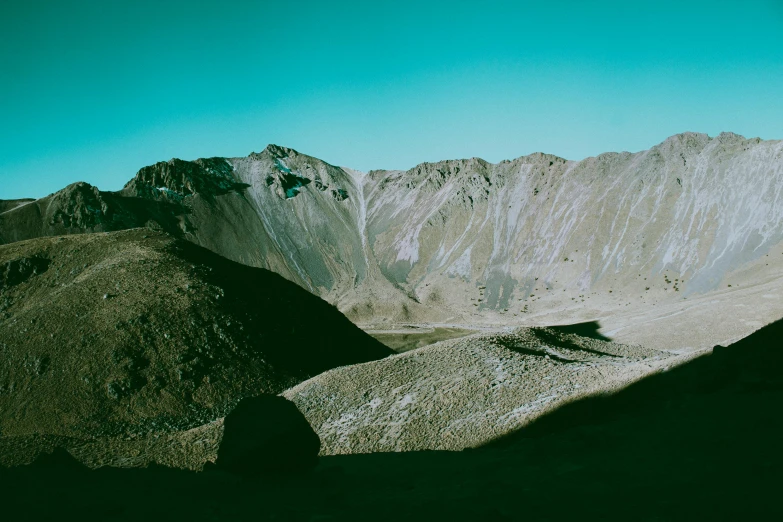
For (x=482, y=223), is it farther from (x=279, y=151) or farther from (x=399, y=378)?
(x=399, y=378)

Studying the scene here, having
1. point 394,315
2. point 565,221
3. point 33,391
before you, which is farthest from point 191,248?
point 565,221

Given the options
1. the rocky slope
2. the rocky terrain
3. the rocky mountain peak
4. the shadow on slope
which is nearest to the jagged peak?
the rocky mountain peak

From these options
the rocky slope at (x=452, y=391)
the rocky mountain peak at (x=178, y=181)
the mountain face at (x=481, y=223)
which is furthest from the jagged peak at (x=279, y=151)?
the rocky slope at (x=452, y=391)

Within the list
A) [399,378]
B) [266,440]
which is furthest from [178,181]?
[266,440]

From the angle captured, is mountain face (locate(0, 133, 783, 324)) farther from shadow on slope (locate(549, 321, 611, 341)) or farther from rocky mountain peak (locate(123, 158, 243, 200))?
shadow on slope (locate(549, 321, 611, 341))

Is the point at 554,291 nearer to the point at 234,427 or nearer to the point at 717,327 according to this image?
the point at 717,327

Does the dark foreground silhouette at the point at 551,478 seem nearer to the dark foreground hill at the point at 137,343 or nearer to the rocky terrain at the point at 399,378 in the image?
the rocky terrain at the point at 399,378
